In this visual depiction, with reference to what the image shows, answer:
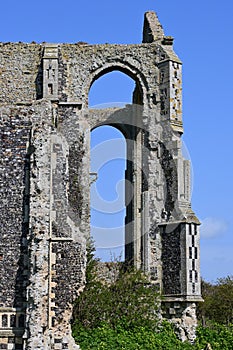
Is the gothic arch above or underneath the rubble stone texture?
above

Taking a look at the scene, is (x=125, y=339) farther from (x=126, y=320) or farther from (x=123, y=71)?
(x=123, y=71)

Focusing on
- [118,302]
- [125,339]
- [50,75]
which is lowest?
[125,339]

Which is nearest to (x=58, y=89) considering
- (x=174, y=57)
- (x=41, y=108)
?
(x=174, y=57)

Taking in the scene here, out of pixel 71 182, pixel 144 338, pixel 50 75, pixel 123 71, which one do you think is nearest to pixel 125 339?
pixel 144 338

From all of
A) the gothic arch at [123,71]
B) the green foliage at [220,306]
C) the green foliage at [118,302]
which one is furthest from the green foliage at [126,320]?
the green foliage at [220,306]

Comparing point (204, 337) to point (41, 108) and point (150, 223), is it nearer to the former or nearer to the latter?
point (150, 223)

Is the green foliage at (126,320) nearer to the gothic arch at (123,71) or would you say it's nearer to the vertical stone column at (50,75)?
the vertical stone column at (50,75)

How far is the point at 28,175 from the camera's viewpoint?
16.4 m

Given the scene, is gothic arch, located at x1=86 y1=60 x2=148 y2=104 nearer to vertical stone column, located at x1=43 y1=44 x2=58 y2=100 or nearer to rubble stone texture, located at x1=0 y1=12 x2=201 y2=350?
rubble stone texture, located at x1=0 y1=12 x2=201 y2=350

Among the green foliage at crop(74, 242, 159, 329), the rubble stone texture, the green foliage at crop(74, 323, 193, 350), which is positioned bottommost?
the green foliage at crop(74, 323, 193, 350)

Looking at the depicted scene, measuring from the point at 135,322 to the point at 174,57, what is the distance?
7.86m

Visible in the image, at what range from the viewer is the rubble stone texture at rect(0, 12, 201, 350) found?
16.0m

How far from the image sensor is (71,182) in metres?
20.7

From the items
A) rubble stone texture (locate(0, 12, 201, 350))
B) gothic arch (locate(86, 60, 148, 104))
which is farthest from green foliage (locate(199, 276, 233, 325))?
gothic arch (locate(86, 60, 148, 104))
